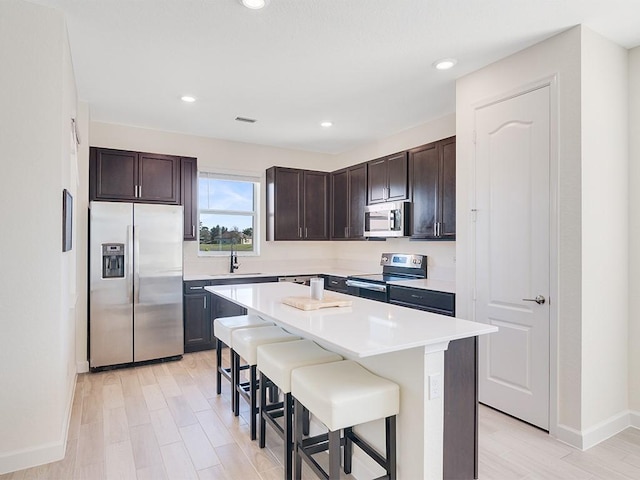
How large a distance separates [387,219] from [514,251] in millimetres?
1842

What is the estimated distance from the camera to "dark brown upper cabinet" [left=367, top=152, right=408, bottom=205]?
4.41m

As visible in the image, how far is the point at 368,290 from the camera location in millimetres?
4473

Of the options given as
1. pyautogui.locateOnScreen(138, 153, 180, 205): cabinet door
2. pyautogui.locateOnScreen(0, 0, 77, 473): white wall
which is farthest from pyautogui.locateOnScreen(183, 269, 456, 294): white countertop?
pyautogui.locateOnScreen(0, 0, 77, 473): white wall

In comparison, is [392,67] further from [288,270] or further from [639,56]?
[288,270]

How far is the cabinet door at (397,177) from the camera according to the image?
14.4ft

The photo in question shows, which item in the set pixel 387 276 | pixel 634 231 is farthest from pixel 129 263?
pixel 634 231

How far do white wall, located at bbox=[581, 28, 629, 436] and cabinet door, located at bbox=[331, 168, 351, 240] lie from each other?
314 centimetres

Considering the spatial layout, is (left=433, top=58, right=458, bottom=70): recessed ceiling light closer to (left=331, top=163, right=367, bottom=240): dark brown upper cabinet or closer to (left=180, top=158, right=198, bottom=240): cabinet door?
(left=331, top=163, right=367, bottom=240): dark brown upper cabinet

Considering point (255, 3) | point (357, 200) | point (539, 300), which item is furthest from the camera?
point (357, 200)

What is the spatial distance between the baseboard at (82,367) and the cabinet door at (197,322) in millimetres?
986

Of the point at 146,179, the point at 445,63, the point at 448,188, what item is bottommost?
the point at 448,188

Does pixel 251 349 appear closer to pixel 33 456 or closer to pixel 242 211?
pixel 33 456

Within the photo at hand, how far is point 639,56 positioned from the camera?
276cm

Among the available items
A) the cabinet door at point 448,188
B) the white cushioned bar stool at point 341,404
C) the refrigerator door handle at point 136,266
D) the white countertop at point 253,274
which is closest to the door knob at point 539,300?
the cabinet door at point 448,188
